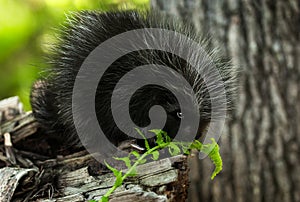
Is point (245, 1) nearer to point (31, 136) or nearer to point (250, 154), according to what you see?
point (250, 154)

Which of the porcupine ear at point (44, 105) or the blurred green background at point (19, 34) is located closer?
the porcupine ear at point (44, 105)

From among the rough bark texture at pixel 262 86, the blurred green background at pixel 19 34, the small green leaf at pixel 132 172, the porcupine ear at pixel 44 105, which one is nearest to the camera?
the small green leaf at pixel 132 172

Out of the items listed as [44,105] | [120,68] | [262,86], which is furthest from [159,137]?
[262,86]

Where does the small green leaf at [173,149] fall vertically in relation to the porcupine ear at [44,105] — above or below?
below

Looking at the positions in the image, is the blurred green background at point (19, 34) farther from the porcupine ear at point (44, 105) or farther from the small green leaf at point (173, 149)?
the small green leaf at point (173, 149)

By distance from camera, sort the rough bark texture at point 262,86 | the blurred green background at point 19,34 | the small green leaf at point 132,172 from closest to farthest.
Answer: the small green leaf at point 132,172
the rough bark texture at point 262,86
the blurred green background at point 19,34

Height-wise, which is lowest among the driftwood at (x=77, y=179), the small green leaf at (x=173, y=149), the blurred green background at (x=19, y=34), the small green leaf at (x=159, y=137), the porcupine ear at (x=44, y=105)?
the driftwood at (x=77, y=179)

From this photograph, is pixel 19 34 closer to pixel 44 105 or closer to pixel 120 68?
pixel 44 105

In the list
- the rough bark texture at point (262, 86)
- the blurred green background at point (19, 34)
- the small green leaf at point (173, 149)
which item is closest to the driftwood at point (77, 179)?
the small green leaf at point (173, 149)

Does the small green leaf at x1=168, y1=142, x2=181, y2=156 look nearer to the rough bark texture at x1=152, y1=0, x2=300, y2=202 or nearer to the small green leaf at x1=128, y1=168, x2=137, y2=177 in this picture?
the small green leaf at x1=128, y1=168, x2=137, y2=177
